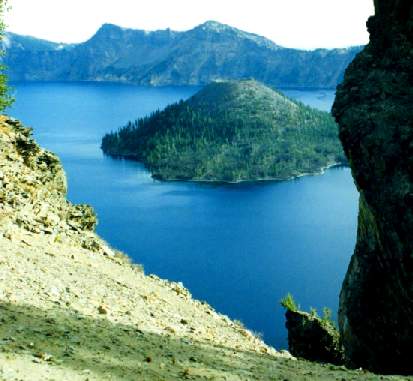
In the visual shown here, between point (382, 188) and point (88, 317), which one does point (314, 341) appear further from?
point (88, 317)

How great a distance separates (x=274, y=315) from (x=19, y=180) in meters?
72.5

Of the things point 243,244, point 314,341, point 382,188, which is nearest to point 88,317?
point 382,188

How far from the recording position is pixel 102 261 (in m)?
33.5

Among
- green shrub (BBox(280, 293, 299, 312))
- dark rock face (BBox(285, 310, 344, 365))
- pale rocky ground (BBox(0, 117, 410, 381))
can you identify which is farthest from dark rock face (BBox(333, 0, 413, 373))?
green shrub (BBox(280, 293, 299, 312))

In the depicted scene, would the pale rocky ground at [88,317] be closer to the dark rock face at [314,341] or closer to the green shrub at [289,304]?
the dark rock face at [314,341]

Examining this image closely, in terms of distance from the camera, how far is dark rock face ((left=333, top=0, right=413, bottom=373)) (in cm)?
2412

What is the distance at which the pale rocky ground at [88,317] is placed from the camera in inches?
647

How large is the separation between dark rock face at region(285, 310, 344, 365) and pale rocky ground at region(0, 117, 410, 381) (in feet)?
45.2

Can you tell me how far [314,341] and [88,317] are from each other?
27.1m

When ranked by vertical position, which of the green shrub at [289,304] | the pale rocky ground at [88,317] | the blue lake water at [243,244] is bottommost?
the blue lake water at [243,244]

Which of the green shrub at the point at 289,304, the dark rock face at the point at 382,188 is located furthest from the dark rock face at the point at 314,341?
the dark rock face at the point at 382,188

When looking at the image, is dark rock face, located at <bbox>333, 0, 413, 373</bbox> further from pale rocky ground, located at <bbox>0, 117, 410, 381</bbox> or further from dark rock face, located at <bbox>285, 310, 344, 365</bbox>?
dark rock face, located at <bbox>285, 310, 344, 365</bbox>

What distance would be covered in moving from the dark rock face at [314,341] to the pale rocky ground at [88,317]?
13.8 m

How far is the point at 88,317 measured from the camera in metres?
21.2
